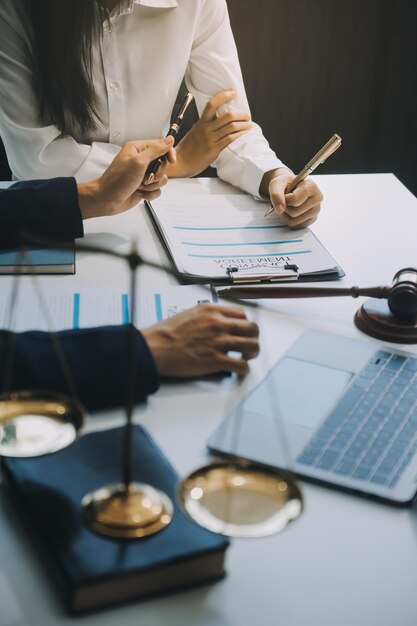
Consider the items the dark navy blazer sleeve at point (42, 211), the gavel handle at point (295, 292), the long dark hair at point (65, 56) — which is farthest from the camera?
the long dark hair at point (65, 56)

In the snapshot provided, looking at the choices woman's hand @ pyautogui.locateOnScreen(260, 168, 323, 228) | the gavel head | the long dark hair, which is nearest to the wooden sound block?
the gavel head

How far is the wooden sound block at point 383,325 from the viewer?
46.8 inches

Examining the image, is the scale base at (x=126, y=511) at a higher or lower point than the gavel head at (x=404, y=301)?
higher

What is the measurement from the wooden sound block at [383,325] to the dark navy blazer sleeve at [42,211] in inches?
20.6

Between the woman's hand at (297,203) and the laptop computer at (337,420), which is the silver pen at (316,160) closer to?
the woman's hand at (297,203)

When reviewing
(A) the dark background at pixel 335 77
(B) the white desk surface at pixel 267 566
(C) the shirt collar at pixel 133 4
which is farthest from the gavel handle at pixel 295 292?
(A) the dark background at pixel 335 77

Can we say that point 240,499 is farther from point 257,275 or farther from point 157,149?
point 157,149

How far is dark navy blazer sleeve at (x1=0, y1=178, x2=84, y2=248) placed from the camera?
4.59 feet

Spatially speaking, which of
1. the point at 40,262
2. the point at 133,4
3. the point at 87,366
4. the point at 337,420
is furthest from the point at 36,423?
the point at 133,4

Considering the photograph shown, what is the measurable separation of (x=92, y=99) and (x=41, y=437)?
116 cm

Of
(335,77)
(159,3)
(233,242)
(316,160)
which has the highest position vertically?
(159,3)

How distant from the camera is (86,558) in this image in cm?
72

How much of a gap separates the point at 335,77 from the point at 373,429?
2.22m

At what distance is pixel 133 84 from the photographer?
6.14 ft
